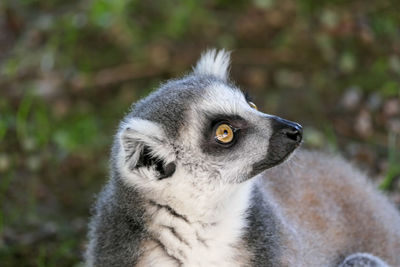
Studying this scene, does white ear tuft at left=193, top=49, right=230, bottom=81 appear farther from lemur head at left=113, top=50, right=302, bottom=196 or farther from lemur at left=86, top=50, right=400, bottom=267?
lemur head at left=113, top=50, right=302, bottom=196

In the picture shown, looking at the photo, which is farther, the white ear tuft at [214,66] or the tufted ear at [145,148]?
the white ear tuft at [214,66]

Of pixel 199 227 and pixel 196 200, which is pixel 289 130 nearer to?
pixel 196 200

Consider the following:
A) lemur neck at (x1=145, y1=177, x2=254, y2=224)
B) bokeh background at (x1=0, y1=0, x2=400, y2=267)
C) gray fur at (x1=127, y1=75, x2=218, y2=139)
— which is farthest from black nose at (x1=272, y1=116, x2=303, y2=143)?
bokeh background at (x1=0, y1=0, x2=400, y2=267)

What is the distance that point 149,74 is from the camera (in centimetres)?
793

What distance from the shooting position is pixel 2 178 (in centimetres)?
Answer: 679

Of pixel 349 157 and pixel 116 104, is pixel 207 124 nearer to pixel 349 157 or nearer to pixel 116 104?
pixel 349 157

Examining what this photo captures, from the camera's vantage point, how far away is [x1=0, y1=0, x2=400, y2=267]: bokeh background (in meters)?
6.81

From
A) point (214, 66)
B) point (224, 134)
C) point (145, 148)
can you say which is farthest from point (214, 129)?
point (214, 66)

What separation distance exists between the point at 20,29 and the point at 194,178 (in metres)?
5.54

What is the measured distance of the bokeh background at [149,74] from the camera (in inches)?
268

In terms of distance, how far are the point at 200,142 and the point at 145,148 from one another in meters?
0.36

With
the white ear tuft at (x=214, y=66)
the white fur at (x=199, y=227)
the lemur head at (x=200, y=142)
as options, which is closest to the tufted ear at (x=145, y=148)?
the lemur head at (x=200, y=142)

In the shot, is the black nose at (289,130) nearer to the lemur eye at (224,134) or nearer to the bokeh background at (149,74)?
the lemur eye at (224,134)

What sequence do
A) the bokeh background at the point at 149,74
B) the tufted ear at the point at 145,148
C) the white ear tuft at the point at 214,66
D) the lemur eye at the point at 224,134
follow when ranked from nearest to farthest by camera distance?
the tufted ear at the point at 145,148
the lemur eye at the point at 224,134
the white ear tuft at the point at 214,66
the bokeh background at the point at 149,74
